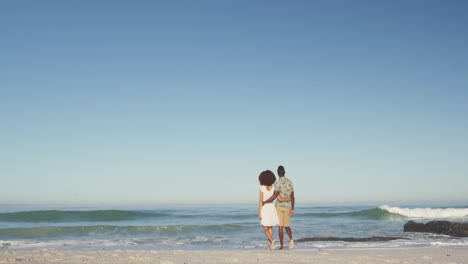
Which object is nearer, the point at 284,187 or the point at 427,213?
the point at 284,187

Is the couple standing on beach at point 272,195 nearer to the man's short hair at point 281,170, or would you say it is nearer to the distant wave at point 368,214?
the man's short hair at point 281,170

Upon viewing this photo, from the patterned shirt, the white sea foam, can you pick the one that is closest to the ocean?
the white sea foam

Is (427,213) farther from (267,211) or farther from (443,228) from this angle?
(267,211)

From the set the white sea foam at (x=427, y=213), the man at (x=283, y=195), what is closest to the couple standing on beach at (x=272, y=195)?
the man at (x=283, y=195)

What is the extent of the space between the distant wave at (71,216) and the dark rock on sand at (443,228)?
21379mm

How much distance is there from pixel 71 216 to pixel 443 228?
83.1 ft

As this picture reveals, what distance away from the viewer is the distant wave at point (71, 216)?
3086 cm

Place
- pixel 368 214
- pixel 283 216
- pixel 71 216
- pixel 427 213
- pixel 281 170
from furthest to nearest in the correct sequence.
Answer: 1. pixel 427 213
2. pixel 368 214
3. pixel 71 216
4. pixel 283 216
5. pixel 281 170

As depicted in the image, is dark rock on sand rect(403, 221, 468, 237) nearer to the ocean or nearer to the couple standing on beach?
the ocean

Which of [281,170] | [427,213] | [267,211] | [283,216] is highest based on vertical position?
[281,170]

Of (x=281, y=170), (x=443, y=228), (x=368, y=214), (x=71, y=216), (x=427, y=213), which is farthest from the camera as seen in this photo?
(x=427, y=213)

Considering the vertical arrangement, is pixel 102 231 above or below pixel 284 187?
below

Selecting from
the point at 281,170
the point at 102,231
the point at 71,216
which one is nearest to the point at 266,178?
the point at 281,170

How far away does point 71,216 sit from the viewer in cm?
3266
